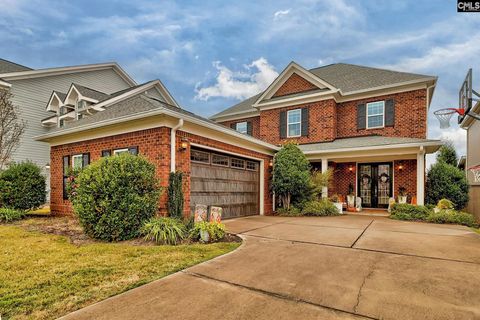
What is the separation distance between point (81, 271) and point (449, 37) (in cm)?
1431

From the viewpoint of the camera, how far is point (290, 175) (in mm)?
10664

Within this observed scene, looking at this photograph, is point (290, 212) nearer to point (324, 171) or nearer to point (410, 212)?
point (324, 171)

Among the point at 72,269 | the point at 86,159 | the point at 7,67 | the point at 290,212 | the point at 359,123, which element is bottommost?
the point at 290,212

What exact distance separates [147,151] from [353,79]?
12.6 meters

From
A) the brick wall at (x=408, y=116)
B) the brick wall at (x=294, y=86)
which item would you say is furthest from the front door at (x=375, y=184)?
the brick wall at (x=294, y=86)

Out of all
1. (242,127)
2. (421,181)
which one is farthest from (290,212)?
(242,127)

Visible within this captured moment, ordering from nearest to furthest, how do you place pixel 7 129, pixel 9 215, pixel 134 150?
pixel 134 150, pixel 9 215, pixel 7 129

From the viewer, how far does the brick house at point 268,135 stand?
7.58 meters

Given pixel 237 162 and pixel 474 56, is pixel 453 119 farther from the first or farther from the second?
pixel 237 162

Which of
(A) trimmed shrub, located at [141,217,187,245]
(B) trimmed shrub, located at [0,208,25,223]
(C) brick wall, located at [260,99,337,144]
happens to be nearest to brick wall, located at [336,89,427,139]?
(C) brick wall, located at [260,99,337,144]

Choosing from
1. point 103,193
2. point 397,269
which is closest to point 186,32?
point 103,193

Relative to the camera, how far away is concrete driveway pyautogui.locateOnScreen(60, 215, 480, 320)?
258 centimetres

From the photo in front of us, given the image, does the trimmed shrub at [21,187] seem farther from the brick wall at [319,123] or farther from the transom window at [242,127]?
the brick wall at [319,123]

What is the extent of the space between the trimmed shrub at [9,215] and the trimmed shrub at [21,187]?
48 cm
